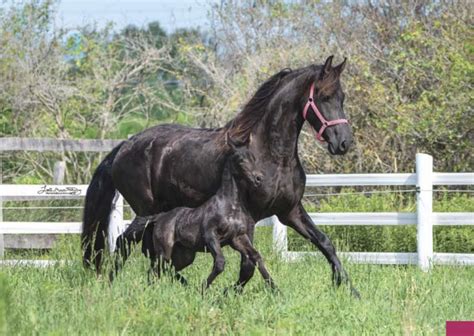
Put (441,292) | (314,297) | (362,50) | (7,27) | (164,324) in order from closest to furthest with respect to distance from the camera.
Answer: (164,324), (314,297), (441,292), (362,50), (7,27)

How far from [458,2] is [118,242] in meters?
7.84

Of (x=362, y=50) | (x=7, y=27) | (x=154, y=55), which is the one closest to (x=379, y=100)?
(x=362, y=50)

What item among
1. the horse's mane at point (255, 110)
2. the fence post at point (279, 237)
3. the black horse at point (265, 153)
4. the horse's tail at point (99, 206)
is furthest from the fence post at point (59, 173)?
the horse's mane at point (255, 110)

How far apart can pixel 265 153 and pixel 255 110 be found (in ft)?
1.39

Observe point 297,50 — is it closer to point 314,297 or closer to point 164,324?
point 314,297

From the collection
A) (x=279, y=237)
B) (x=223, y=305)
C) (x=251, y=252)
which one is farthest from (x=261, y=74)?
(x=223, y=305)

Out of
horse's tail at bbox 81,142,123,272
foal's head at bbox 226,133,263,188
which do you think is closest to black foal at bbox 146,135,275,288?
foal's head at bbox 226,133,263,188

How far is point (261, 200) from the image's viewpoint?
7.72 m

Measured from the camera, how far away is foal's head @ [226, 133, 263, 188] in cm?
772

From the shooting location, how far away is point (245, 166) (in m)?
7.77

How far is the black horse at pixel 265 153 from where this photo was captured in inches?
303

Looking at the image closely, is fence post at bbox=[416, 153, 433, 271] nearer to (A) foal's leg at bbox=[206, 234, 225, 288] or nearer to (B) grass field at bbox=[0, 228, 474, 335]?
(B) grass field at bbox=[0, 228, 474, 335]

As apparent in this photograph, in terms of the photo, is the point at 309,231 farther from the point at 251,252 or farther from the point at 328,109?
the point at 328,109

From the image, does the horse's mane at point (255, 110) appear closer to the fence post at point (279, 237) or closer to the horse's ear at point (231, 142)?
the horse's ear at point (231, 142)
